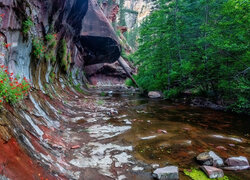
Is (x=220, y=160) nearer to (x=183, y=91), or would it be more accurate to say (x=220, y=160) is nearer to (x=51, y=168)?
(x=51, y=168)

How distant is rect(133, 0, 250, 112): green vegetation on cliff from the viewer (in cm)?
877

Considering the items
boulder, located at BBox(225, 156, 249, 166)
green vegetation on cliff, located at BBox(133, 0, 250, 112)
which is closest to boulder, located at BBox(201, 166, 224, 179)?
boulder, located at BBox(225, 156, 249, 166)

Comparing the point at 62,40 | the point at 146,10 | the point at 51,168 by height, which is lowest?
the point at 51,168

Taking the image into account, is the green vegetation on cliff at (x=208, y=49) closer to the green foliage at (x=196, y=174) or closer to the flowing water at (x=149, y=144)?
the flowing water at (x=149, y=144)

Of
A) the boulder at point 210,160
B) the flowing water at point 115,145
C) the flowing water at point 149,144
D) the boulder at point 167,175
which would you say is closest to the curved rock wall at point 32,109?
the flowing water at point 115,145

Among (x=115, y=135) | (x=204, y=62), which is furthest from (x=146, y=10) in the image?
(x=115, y=135)

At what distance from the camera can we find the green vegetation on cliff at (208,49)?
28.8 ft

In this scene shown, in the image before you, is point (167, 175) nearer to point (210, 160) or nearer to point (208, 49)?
point (210, 160)

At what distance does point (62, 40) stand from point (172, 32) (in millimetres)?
9446

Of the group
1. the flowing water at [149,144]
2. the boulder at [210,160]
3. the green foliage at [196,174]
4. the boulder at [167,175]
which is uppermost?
the boulder at [167,175]

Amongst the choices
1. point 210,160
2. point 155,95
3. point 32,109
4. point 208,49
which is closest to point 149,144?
point 210,160

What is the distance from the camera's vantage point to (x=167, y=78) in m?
16.4

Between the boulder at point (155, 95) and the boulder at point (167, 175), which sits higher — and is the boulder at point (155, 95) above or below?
below

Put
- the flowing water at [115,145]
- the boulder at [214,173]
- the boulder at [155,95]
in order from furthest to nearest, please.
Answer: the boulder at [155,95]
the boulder at [214,173]
the flowing water at [115,145]
